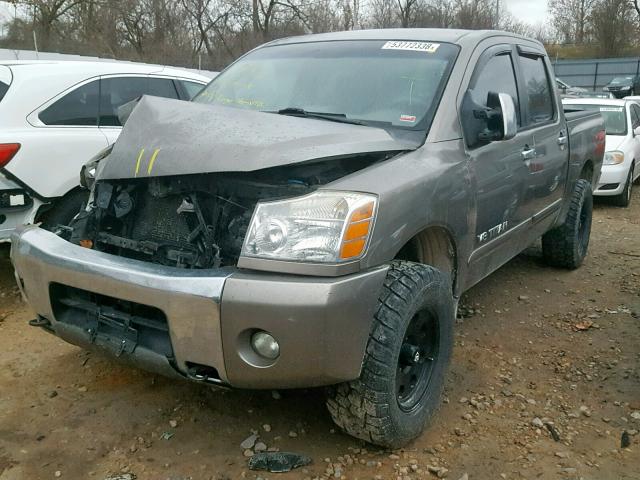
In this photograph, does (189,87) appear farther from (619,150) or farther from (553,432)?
(619,150)

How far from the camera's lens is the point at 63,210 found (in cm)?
436

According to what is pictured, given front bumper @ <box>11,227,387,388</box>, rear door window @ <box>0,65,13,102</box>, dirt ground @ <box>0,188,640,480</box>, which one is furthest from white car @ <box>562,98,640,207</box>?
front bumper @ <box>11,227,387,388</box>

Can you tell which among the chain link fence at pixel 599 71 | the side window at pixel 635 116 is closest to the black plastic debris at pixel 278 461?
the side window at pixel 635 116

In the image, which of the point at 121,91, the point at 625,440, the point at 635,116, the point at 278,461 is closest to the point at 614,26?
the point at 635,116

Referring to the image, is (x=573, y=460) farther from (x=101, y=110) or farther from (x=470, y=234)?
(x=101, y=110)

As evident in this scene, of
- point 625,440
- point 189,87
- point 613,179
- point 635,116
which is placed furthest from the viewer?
point 635,116

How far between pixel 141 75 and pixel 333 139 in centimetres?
338

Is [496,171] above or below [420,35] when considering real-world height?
below

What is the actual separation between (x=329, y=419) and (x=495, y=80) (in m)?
2.16

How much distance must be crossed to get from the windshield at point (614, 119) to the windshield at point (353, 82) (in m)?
6.73

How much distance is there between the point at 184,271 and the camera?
2.19 meters

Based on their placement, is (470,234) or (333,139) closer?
(333,139)

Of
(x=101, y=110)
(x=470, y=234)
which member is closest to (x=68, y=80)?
(x=101, y=110)

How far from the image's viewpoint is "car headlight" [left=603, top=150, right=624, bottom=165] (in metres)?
8.34
